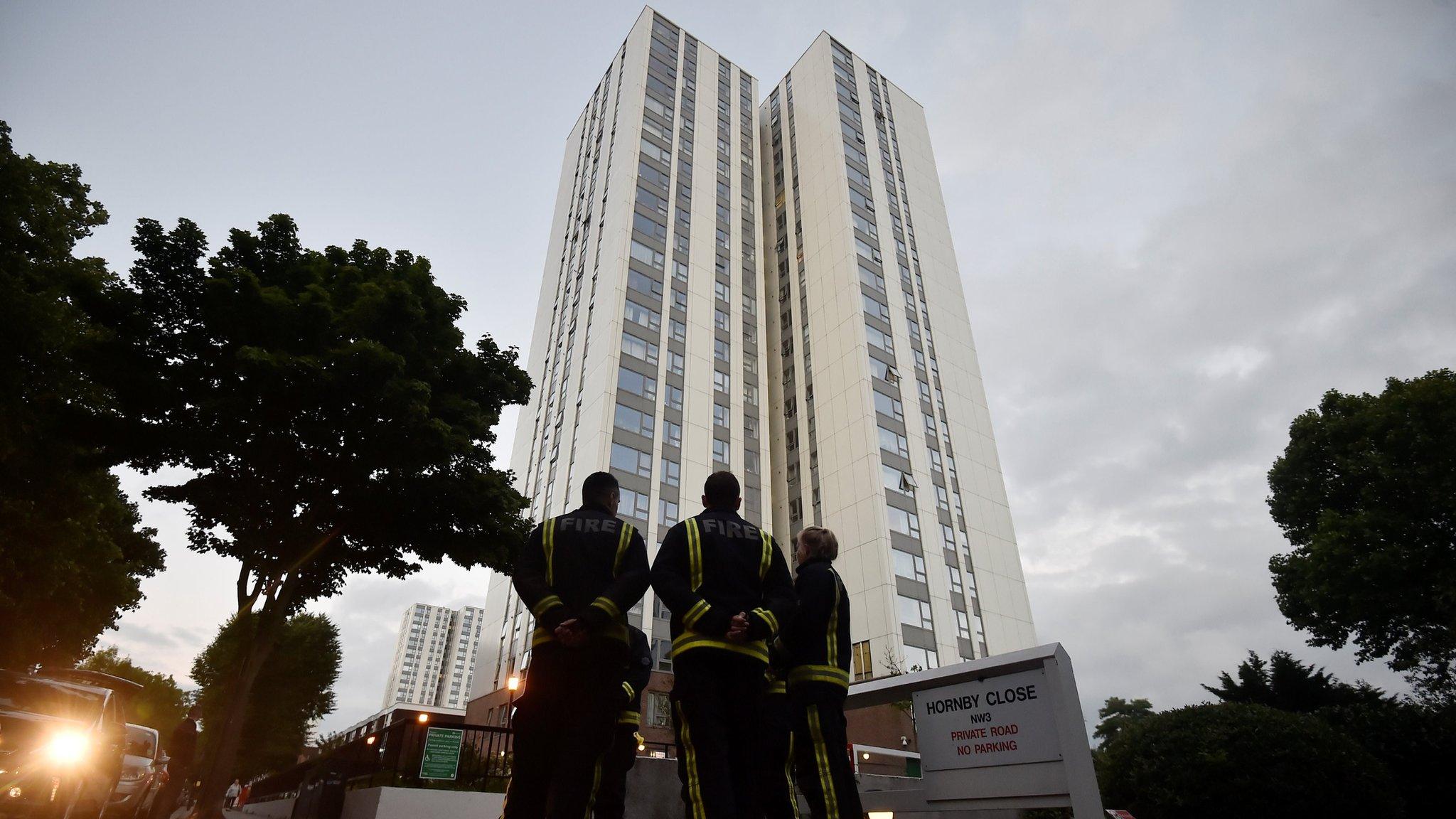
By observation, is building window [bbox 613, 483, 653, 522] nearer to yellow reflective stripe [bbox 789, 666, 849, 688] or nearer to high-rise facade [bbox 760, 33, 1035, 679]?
high-rise facade [bbox 760, 33, 1035, 679]

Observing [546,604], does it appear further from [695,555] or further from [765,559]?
[765,559]

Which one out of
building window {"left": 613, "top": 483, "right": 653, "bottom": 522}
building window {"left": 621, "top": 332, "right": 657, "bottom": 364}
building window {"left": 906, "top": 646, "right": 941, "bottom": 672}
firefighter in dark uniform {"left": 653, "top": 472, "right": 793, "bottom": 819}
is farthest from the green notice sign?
building window {"left": 621, "top": 332, "right": 657, "bottom": 364}

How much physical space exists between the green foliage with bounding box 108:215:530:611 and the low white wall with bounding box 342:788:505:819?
212 inches

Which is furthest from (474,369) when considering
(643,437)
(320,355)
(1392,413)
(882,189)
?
(882,189)

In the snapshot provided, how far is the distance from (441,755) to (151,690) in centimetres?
6214

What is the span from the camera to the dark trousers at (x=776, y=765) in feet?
13.2

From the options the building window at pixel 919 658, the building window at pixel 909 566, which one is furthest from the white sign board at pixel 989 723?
the building window at pixel 909 566

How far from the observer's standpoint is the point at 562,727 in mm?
3818

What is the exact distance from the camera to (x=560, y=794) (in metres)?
3.56

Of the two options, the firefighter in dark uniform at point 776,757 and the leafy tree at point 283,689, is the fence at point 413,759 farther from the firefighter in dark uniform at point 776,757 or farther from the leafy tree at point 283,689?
the leafy tree at point 283,689

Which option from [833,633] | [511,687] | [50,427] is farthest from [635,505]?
[833,633]

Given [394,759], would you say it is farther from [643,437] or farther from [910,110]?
[910,110]

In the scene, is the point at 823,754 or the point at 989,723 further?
the point at 989,723

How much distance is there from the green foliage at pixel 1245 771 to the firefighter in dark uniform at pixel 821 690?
229 inches
